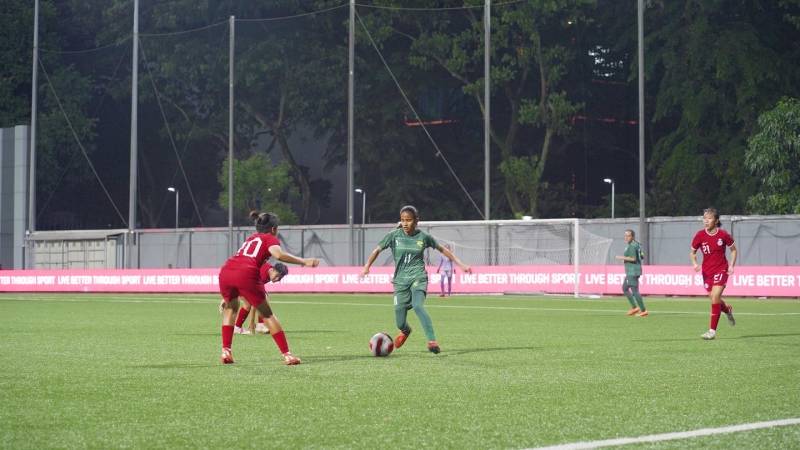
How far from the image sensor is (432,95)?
7331 centimetres

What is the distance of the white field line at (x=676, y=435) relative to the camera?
25.5 ft

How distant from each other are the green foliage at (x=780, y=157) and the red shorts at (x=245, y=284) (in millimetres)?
38639

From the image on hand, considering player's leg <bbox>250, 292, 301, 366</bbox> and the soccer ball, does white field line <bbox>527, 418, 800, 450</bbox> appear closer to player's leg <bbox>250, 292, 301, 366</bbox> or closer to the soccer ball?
player's leg <bbox>250, 292, 301, 366</bbox>

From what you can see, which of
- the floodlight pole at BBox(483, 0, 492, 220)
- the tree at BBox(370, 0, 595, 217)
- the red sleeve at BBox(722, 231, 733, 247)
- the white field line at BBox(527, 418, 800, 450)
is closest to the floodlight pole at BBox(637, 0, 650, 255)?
the floodlight pole at BBox(483, 0, 492, 220)

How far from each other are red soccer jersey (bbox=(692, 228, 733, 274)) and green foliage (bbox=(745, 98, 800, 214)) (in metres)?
31.3

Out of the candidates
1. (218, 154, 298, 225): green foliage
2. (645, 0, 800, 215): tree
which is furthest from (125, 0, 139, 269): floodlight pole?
(645, 0, 800, 215): tree

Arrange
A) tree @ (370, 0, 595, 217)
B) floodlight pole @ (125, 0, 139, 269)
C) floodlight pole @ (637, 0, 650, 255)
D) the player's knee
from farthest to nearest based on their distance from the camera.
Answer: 1. tree @ (370, 0, 595, 217)
2. floodlight pole @ (125, 0, 139, 269)
3. floodlight pole @ (637, 0, 650, 255)
4. the player's knee

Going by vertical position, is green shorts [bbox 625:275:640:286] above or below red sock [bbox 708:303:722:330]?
above

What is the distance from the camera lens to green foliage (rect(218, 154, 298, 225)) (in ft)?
231

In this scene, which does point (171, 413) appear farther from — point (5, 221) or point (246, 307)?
point (5, 221)

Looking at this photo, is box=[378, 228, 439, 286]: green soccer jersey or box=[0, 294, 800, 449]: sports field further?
box=[378, 228, 439, 286]: green soccer jersey

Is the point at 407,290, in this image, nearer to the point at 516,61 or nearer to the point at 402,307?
the point at 402,307

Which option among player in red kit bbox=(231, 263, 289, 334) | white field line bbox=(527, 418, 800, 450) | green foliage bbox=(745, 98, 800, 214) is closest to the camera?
white field line bbox=(527, 418, 800, 450)

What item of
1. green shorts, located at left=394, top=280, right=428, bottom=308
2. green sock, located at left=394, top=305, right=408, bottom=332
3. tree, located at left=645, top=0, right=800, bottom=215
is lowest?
green sock, located at left=394, top=305, right=408, bottom=332
